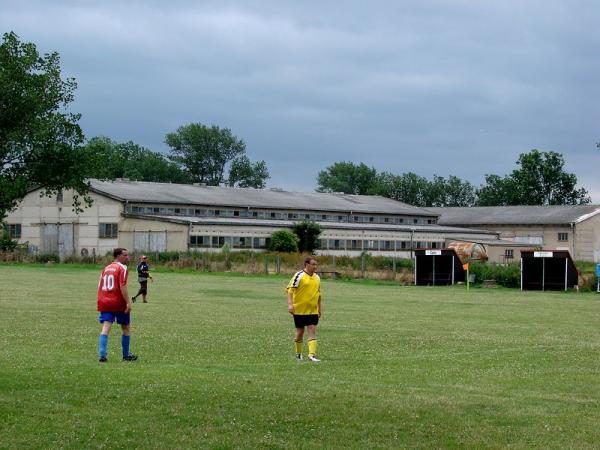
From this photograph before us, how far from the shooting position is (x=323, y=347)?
21969 mm

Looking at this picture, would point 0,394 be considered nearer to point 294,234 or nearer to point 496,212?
point 294,234

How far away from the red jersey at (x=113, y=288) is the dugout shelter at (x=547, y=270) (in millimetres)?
42556

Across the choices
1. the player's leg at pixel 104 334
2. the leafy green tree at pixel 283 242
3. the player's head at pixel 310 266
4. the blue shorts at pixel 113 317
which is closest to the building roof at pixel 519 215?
the leafy green tree at pixel 283 242

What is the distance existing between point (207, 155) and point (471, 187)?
45.3 m

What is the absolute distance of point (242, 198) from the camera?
10694 cm

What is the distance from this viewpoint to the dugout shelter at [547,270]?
5766 centimetres

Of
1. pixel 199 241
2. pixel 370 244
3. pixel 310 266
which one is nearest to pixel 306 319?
pixel 310 266

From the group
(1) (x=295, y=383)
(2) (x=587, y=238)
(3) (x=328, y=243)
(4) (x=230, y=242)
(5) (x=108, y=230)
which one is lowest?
(1) (x=295, y=383)

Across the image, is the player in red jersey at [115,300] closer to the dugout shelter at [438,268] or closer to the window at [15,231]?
the dugout shelter at [438,268]

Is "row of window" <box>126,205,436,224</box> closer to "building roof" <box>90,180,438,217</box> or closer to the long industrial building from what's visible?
the long industrial building

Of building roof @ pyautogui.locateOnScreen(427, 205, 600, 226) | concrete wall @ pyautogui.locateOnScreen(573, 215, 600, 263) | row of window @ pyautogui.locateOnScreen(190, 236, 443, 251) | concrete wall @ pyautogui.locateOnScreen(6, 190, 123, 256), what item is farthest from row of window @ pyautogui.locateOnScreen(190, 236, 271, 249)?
concrete wall @ pyautogui.locateOnScreen(573, 215, 600, 263)

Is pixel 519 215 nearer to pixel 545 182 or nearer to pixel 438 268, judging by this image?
pixel 545 182

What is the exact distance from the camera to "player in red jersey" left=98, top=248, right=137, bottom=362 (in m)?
18.3

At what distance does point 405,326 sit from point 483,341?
472 centimetres
